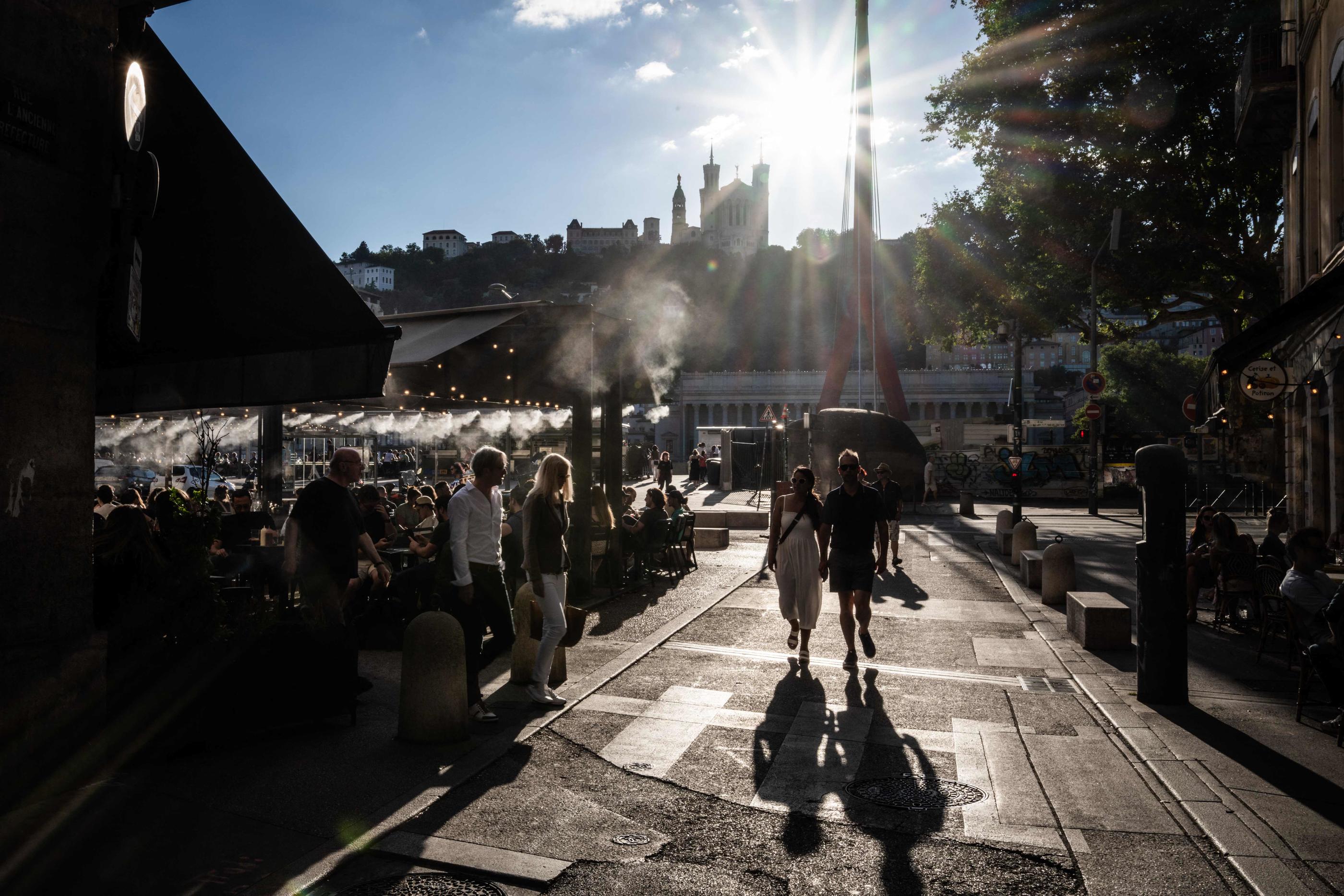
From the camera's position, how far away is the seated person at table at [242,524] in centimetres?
1091

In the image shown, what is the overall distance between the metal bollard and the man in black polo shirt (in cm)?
221

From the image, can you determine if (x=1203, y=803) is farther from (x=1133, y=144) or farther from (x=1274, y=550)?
(x=1133, y=144)

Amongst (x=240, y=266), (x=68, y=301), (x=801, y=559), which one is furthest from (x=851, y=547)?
(x=68, y=301)

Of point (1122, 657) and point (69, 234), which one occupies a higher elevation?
point (69, 234)

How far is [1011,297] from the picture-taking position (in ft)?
109

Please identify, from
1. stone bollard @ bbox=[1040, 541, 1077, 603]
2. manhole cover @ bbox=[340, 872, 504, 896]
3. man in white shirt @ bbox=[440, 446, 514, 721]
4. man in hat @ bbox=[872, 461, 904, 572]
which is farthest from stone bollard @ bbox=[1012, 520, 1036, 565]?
manhole cover @ bbox=[340, 872, 504, 896]

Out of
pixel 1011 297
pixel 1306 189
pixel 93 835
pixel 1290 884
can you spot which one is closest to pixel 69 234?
pixel 93 835

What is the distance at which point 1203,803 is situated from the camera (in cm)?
515

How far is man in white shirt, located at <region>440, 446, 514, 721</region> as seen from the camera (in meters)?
6.64

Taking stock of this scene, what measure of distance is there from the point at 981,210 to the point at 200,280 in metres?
31.2

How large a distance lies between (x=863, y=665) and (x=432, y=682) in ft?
13.6

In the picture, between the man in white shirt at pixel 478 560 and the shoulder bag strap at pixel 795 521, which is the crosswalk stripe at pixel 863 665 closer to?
the shoulder bag strap at pixel 795 521

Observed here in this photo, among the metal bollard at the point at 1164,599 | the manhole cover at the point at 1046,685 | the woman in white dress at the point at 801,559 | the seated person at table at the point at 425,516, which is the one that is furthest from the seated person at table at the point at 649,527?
the metal bollard at the point at 1164,599

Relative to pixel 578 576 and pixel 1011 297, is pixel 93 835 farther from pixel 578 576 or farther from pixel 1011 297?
pixel 1011 297
